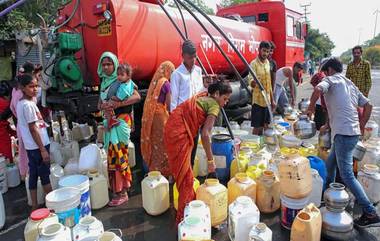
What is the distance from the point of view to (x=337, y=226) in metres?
2.52

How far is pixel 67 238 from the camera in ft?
6.70

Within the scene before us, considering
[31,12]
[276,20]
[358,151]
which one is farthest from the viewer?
[31,12]

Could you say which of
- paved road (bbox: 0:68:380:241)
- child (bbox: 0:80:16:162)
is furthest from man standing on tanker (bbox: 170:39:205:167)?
child (bbox: 0:80:16:162)

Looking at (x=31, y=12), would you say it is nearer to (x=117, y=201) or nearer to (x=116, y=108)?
(x=116, y=108)

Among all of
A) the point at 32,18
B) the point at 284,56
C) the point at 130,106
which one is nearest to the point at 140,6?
the point at 130,106

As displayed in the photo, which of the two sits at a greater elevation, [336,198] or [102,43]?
[102,43]

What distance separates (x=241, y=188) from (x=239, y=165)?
25.4 inches

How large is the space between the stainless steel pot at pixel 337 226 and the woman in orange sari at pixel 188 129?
1056 mm

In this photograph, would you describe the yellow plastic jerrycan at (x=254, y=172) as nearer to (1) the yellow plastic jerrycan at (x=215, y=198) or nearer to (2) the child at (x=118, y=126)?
(1) the yellow plastic jerrycan at (x=215, y=198)

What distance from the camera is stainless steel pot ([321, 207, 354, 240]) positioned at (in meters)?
2.51

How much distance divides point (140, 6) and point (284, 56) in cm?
490

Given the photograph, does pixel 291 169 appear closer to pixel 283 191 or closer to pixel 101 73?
pixel 283 191

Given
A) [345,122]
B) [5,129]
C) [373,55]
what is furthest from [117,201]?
[373,55]

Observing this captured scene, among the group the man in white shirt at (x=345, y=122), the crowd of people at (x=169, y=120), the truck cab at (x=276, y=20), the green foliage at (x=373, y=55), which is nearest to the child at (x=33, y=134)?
the crowd of people at (x=169, y=120)
